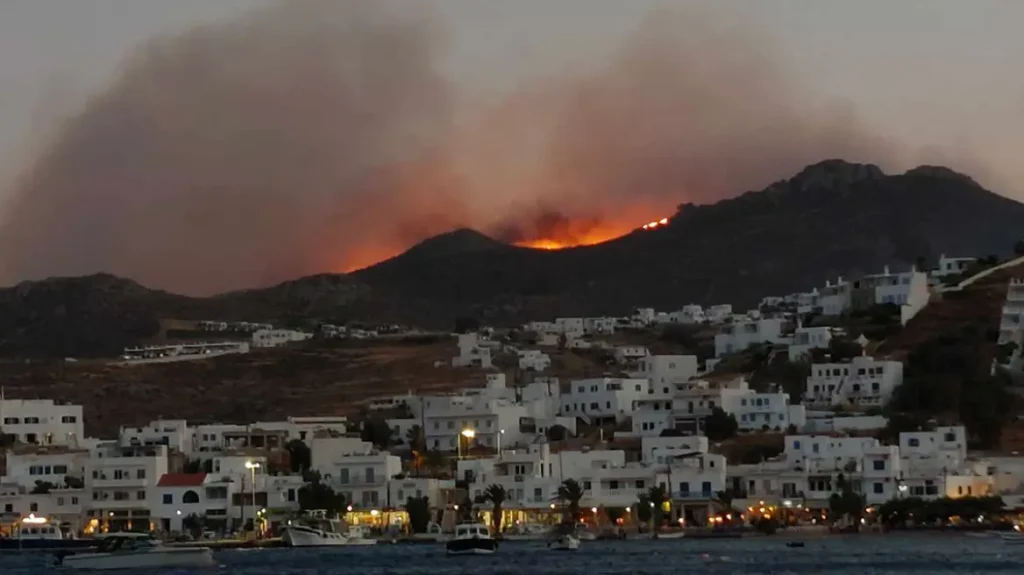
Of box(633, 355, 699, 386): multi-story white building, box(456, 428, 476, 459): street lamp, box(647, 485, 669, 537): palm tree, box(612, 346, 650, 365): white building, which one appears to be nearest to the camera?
box(647, 485, 669, 537): palm tree

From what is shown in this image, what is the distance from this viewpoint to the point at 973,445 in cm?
9694

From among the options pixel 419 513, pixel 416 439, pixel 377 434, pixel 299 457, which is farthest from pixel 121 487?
pixel 416 439

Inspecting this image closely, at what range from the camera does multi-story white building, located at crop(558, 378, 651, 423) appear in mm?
109812

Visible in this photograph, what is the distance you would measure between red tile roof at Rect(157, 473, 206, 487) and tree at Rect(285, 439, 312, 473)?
622 centimetres

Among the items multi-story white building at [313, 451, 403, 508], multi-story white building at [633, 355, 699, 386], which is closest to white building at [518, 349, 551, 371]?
multi-story white building at [633, 355, 699, 386]

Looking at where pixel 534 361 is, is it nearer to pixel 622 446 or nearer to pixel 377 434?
pixel 377 434

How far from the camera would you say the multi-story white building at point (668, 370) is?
11419 centimetres

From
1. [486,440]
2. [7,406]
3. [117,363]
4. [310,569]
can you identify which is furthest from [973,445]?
[117,363]

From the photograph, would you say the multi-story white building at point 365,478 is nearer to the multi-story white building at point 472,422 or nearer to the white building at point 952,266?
the multi-story white building at point 472,422

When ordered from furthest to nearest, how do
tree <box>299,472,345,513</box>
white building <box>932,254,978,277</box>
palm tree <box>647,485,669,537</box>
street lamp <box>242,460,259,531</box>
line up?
white building <box>932,254,978,277</box>
street lamp <box>242,460,259,531</box>
tree <box>299,472,345,513</box>
palm tree <box>647,485,669,537</box>

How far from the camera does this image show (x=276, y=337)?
162375 millimetres

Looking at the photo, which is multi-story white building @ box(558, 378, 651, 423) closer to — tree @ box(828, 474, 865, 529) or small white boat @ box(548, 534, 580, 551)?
tree @ box(828, 474, 865, 529)

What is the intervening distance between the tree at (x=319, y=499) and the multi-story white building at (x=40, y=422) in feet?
66.7

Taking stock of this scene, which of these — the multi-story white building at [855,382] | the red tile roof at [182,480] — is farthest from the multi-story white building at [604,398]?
the red tile roof at [182,480]
